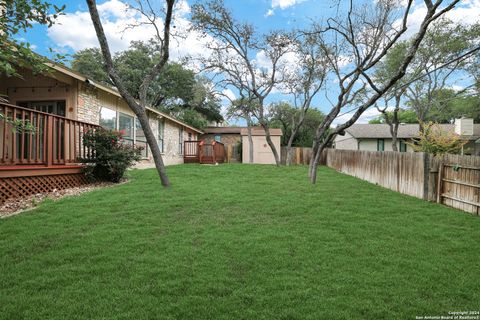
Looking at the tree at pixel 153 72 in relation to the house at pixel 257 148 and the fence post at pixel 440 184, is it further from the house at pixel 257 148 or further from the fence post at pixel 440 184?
the house at pixel 257 148

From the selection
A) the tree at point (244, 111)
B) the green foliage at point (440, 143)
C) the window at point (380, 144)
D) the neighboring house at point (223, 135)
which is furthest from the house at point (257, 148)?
the green foliage at point (440, 143)

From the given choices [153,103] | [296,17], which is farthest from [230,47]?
[153,103]

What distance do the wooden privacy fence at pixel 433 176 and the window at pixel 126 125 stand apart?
9.27 m

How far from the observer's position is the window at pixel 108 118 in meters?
11.4

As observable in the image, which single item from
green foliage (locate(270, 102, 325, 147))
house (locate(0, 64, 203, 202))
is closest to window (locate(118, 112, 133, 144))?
house (locate(0, 64, 203, 202))

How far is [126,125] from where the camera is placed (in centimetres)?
1320

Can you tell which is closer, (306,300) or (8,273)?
(306,300)

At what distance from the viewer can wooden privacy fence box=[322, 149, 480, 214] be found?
6.79 m

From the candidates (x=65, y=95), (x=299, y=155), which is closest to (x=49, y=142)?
(x=65, y=95)

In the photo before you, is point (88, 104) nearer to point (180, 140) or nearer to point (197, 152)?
point (180, 140)

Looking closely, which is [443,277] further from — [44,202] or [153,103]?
[153,103]

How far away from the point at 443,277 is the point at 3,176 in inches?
274

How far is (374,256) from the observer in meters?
3.71

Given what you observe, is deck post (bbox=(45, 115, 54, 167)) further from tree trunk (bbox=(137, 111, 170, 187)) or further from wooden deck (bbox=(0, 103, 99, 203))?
tree trunk (bbox=(137, 111, 170, 187))
